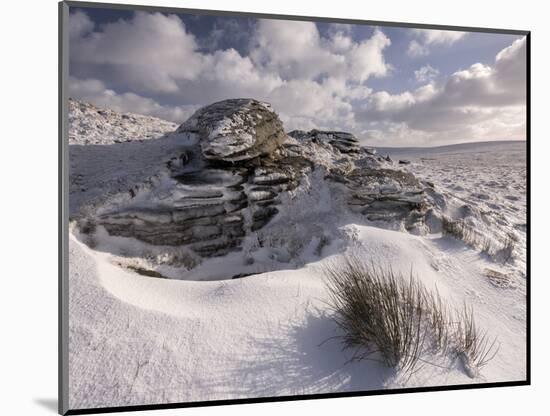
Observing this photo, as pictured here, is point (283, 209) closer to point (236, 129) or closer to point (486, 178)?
point (236, 129)

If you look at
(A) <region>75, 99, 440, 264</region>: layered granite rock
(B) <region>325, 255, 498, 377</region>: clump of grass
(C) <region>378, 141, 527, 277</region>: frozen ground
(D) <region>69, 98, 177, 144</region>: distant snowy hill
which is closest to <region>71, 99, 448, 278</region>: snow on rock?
(A) <region>75, 99, 440, 264</region>: layered granite rock

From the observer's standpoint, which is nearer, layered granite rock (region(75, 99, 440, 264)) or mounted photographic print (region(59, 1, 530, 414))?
mounted photographic print (region(59, 1, 530, 414))

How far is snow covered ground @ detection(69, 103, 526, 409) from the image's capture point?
2082 millimetres

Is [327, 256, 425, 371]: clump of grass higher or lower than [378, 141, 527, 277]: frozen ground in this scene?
lower

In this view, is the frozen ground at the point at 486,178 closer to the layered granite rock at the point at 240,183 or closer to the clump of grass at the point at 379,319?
the layered granite rock at the point at 240,183

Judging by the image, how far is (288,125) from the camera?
3070mm

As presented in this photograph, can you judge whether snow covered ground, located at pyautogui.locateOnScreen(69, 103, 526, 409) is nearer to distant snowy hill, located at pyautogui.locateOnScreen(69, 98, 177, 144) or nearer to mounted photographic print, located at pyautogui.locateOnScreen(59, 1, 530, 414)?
mounted photographic print, located at pyautogui.locateOnScreen(59, 1, 530, 414)

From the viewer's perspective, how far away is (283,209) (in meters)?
3.36

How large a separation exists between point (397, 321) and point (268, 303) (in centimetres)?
74

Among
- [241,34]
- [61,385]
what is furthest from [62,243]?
[241,34]

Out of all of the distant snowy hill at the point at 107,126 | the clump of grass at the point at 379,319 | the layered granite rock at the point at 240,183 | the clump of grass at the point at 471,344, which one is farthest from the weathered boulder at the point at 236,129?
the clump of grass at the point at 471,344

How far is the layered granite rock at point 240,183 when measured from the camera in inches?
116

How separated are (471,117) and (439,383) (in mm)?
1908

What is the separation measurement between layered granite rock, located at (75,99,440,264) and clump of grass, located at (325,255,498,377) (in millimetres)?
764
